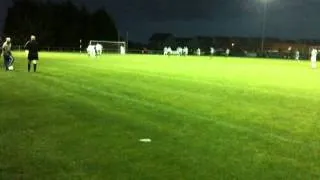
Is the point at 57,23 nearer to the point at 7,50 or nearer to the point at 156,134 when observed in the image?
the point at 7,50

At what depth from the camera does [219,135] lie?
15.4m

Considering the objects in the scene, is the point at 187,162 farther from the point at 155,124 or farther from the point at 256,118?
the point at 256,118

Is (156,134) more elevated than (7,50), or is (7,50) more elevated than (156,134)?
(7,50)

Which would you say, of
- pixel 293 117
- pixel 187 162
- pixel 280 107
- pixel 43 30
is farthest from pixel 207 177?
pixel 43 30

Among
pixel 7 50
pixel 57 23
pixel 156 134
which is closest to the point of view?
pixel 156 134

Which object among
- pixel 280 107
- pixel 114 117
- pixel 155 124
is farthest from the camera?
pixel 280 107

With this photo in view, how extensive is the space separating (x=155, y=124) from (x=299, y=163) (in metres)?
5.37

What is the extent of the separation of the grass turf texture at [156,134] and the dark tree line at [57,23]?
12670 centimetres

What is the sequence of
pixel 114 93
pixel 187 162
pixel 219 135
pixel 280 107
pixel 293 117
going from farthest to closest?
pixel 114 93 < pixel 280 107 < pixel 293 117 < pixel 219 135 < pixel 187 162

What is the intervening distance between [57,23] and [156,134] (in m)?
146

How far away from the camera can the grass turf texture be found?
37.6 feet

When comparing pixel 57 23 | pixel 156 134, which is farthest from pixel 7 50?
pixel 57 23

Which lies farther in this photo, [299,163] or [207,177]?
[299,163]

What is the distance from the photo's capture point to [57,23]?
6240 inches
